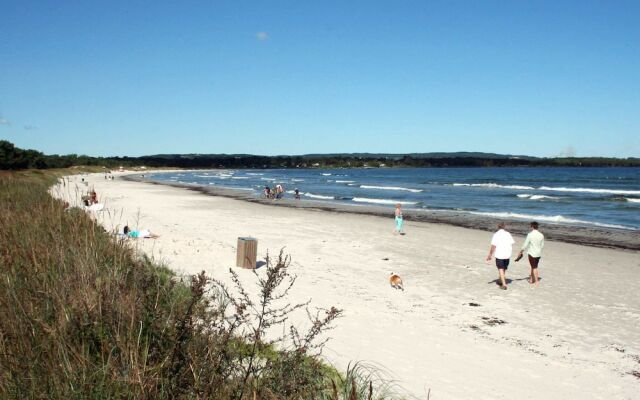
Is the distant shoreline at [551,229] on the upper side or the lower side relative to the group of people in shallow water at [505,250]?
lower

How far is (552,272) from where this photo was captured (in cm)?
1383

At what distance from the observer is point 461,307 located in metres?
9.73

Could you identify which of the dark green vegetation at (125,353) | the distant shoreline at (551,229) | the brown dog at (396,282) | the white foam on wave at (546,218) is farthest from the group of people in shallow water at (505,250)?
the white foam on wave at (546,218)

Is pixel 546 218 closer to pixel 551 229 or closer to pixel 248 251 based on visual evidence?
pixel 551 229

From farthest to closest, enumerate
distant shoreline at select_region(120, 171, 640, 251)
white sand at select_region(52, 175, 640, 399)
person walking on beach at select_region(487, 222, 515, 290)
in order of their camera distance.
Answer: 1. distant shoreline at select_region(120, 171, 640, 251)
2. person walking on beach at select_region(487, 222, 515, 290)
3. white sand at select_region(52, 175, 640, 399)

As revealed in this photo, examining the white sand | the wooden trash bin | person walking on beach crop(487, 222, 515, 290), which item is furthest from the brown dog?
the wooden trash bin

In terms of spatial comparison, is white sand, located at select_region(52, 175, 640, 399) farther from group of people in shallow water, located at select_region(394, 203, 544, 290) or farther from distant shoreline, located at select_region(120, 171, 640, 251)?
distant shoreline, located at select_region(120, 171, 640, 251)

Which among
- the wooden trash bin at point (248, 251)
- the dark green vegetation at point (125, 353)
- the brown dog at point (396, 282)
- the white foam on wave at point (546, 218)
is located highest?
the dark green vegetation at point (125, 353)

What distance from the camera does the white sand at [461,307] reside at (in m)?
6.34

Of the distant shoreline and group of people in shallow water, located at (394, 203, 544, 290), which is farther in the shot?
the distant shoreline

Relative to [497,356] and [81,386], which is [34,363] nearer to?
[81,386]

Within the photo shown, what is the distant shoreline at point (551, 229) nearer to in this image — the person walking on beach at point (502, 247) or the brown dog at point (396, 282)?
the person walking on beach at point (502, 247)

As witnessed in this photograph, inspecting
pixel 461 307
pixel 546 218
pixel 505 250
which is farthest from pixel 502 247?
pixel 546 218

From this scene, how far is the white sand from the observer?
20.8ft
